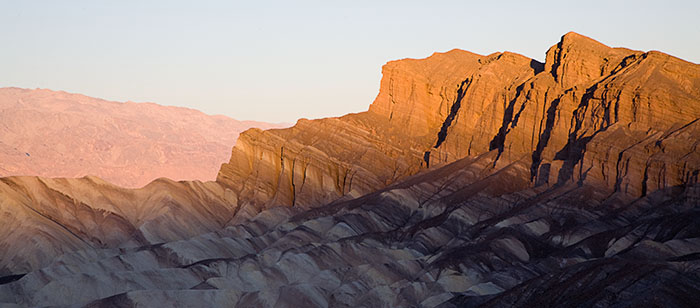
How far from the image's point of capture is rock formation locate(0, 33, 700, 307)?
94.2 metres

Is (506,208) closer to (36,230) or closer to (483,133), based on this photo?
(483,133)

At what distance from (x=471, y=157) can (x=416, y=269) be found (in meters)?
29.4

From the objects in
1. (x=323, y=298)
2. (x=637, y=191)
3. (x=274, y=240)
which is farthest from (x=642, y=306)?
(x=274, y=240)

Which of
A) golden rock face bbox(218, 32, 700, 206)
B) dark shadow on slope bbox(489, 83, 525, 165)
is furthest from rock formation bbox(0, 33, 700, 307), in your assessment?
dark shadow on slope bbox(489, 83, 525, 165)

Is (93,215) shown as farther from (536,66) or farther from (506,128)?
(536,66)

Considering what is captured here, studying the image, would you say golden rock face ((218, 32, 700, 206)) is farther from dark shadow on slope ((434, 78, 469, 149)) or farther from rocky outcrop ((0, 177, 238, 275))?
rocky outcrop ((0, 177, 238, 275))

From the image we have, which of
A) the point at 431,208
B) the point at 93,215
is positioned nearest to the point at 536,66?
the point at 431,208

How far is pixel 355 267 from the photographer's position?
102 m

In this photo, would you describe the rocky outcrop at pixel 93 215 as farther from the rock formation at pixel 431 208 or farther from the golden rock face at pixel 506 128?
the golden rock face at pixel 506 128

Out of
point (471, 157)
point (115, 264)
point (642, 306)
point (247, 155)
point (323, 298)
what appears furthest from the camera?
point (247, 155)

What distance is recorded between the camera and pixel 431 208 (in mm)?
120938

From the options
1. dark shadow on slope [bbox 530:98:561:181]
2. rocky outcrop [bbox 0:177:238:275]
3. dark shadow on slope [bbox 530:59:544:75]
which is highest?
dark shadow on slope [bbox 530:59:544:75]

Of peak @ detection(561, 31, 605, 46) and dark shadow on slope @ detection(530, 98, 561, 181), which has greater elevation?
peak @ detection(561, 31, 605, 46)

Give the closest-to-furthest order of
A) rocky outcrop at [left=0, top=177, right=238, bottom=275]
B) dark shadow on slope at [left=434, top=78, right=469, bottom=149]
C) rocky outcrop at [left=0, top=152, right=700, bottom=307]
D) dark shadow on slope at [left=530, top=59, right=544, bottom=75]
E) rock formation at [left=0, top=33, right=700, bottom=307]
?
rocky outcrop at [left=0, top=152, right=700, bottom=307]
rock formation at [left=0, top=33, right=700, bottom=307]
rocky outcrop at [left=0, top=177, right=238, bottom=275]
dark shadow on slope at [left=530, top=59, right=544, bottom=75]
dark shadow on slope at [left=434, top=78, right=469, bottom=149]
